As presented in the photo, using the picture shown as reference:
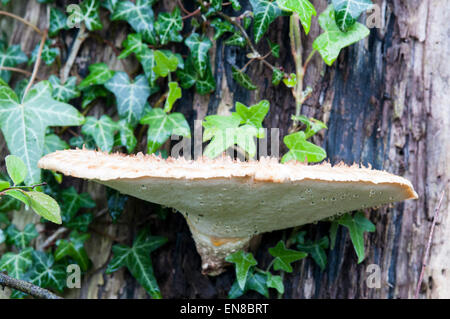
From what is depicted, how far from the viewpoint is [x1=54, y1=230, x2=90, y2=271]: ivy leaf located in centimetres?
221

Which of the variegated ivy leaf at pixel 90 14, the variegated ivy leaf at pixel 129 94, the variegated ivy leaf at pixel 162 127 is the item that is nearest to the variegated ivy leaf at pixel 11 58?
the variegated ivy leaf at pixel 90 14

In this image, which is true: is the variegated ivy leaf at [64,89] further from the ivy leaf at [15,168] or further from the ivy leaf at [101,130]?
the ivy leaf at [15,168]

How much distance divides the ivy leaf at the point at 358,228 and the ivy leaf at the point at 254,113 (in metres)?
0.65

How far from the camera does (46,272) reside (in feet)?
7.26

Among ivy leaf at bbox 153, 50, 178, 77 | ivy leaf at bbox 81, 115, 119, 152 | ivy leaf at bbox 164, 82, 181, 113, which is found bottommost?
ivy leaf at bbox 81, 115, 119, 152

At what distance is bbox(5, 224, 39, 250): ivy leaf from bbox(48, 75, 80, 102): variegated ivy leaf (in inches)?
29.2

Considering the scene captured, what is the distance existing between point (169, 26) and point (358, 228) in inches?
56.5

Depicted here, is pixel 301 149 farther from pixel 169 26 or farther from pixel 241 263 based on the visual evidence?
pixel 169 26

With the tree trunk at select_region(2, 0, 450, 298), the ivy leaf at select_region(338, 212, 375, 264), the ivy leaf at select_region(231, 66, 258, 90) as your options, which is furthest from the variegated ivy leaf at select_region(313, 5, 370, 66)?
the ivy leaf at select_region(338, 212, 375, 264)

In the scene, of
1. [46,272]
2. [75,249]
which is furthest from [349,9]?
[46,272]

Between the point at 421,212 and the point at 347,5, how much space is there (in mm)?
1120

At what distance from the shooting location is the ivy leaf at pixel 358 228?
2.04m

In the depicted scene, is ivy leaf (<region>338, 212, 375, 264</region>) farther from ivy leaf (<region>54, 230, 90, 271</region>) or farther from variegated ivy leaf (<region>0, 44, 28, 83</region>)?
variegated ivy leaf (<region>0, 44, 28, 83</region>)

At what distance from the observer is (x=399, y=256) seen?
2.13 metres
